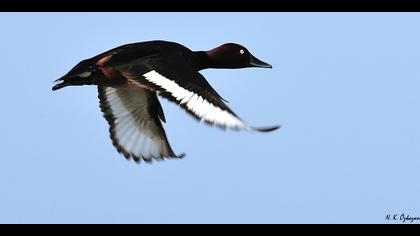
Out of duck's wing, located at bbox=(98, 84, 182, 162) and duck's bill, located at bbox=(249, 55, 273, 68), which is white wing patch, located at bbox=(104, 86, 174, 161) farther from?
duck's bill, located at bbox=(249, 55, 273, 68)

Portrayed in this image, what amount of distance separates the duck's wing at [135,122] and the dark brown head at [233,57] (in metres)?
0.77

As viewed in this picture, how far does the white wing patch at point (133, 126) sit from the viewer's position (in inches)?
417

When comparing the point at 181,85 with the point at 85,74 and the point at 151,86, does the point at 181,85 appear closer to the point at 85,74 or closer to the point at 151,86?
the point at 151,86

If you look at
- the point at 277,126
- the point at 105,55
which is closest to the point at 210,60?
the point at 105,55

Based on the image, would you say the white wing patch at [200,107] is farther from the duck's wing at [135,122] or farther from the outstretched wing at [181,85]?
the duck's wing at [135,122]

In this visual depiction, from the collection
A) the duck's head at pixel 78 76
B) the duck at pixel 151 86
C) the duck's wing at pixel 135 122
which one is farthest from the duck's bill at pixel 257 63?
the duck's head at pixel 78 76

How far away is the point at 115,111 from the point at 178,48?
3.46ft

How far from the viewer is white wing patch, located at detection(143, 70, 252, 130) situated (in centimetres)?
814

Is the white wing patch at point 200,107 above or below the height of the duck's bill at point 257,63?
below

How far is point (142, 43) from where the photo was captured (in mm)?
10039

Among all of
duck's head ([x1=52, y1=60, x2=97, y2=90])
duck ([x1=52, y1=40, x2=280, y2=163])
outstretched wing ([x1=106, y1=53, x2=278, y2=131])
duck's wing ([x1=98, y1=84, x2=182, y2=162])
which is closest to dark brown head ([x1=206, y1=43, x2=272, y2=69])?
duck ([x1=52, y1=40, x2=280, y2=163])

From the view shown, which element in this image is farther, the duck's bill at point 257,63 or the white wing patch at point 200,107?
the duck's bill at point 257,63

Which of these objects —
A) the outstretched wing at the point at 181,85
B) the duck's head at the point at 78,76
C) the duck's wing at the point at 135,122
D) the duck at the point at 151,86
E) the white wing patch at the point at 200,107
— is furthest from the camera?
the duck's wing at the point at 135,122

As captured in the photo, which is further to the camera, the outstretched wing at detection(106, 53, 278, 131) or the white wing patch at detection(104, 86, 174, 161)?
the white wing patch at detection(104, 86, 174, 161)
